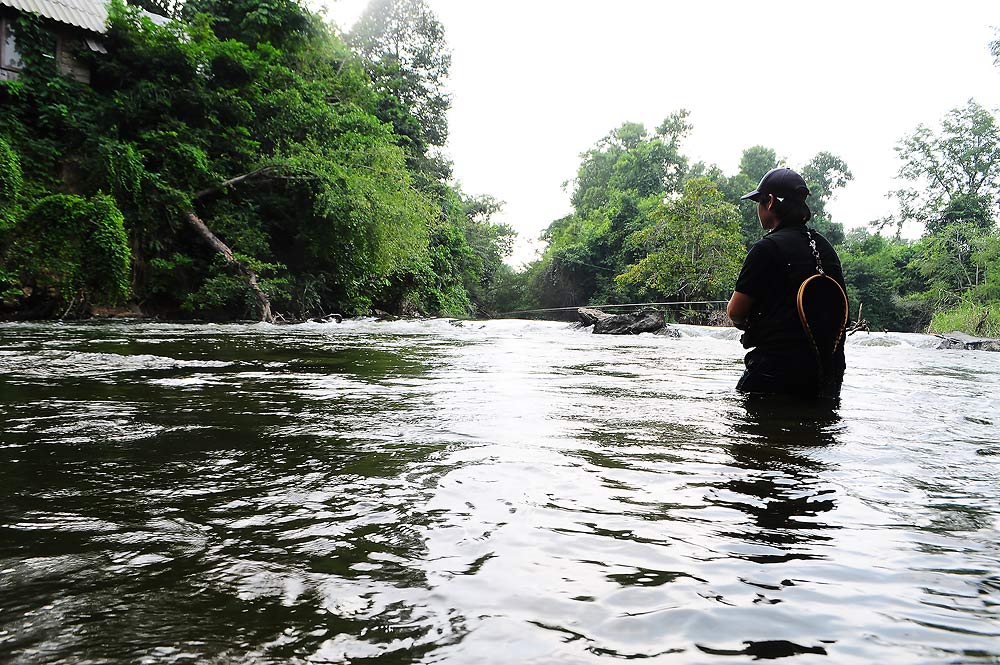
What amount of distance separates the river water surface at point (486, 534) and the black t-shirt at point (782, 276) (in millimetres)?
552

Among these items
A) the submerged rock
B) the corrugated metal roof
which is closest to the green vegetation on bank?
the corrugated metal roof

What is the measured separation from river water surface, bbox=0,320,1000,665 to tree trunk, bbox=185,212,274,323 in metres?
12.8

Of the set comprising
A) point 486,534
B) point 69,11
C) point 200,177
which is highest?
point 69,11

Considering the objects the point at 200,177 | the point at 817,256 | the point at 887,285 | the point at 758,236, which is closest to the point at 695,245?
the point at 758,236

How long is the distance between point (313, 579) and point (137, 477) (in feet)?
3.64

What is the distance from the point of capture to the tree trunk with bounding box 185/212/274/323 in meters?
15.9

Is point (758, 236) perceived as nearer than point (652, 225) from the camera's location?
No

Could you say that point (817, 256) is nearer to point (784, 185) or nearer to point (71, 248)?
point (784, 185)

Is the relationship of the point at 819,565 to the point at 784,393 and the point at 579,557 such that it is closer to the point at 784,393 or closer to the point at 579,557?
the point at 579,557

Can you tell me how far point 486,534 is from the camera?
1.67 m

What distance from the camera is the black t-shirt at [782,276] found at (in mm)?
3805

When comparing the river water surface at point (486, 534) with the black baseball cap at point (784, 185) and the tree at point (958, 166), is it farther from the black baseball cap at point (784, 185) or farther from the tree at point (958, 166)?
the tree at point (958, 166)

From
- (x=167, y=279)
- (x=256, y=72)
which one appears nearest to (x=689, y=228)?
(x=256, y=72)

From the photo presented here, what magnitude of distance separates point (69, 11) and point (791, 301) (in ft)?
71.4
